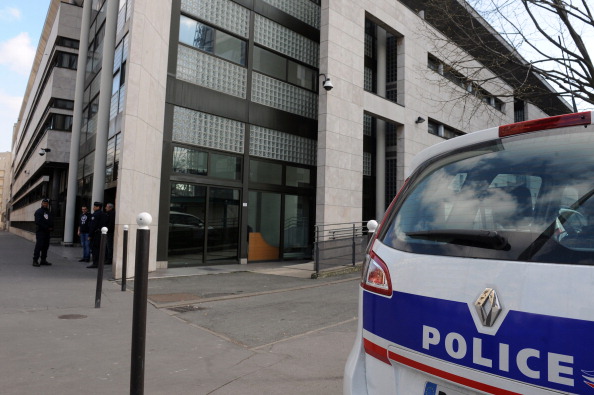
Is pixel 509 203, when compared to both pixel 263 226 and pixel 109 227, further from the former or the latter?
pixel 263 226

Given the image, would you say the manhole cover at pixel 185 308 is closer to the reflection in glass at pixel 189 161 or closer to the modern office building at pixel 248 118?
the modern office building at pixel 248 118

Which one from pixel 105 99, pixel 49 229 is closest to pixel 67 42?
pixel 105 99

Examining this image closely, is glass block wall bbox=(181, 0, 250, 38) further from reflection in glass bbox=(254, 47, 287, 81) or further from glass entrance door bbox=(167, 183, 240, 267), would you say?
glass entrance door bbox=(167, 183, 240, 267)

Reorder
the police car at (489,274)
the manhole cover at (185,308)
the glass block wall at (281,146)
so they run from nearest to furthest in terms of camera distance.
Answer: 1. the police car at (489,274)
2. the manhole cover at (185,308)
3. the glass block wall at (281,146)

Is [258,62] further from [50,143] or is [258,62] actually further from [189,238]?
[50,143]

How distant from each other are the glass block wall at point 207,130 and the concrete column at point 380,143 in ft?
22.8

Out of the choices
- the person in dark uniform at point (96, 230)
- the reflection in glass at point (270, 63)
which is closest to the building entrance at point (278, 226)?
the reflection in glass at point (270, 63)

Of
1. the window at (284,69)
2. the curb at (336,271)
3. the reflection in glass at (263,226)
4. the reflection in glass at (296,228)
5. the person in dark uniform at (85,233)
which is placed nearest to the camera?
the curb at (336,271)

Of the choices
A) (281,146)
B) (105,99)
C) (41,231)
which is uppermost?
(105,99)

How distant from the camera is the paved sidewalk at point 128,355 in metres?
3.32

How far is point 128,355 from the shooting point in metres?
4.04

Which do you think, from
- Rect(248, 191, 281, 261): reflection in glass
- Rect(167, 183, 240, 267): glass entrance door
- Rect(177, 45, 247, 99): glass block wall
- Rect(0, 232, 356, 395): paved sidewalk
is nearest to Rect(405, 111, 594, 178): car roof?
Rect(0, 232, 356, 395): paved sidewalk

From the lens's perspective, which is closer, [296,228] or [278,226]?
[278,226]

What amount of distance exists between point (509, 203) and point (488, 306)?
0.43m
